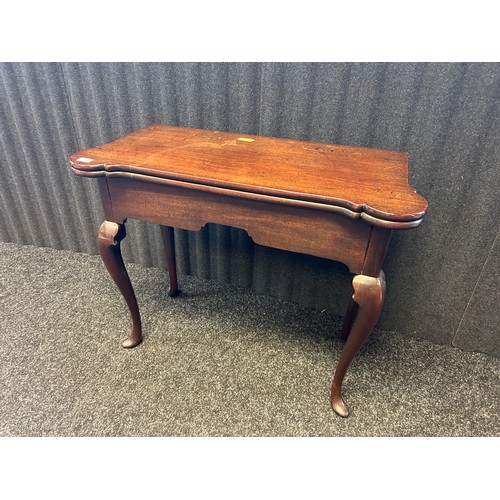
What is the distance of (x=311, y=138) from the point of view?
1059mm


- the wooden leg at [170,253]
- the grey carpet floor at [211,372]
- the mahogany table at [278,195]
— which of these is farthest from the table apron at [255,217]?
the grey carpet floor at [211,372]

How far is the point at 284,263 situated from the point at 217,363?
0.42 metres

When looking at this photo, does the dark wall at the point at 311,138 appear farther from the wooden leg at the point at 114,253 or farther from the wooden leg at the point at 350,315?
the wooden leg at the point at 114,253

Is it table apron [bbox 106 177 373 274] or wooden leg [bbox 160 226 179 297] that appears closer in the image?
table apron [bbox 106 177 373 274]

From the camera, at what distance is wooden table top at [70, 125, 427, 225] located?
0.69 m

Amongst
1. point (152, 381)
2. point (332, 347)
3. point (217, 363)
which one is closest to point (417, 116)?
point (332, 347)

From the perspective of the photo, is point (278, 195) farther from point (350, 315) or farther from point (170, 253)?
point (170, 253)

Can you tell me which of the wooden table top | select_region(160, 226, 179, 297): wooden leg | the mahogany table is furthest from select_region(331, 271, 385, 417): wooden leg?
select_region(160, 226, 179, 297): wooden leg

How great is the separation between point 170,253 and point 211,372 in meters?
0.45

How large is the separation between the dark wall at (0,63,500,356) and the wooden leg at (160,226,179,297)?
0.41 ft

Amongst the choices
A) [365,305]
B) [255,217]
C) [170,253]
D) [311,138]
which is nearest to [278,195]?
[255,217]

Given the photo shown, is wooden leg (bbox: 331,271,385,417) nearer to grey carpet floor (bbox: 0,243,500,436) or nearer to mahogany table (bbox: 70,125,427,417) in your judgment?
mahogany table (bbox: 70,125,427,417)

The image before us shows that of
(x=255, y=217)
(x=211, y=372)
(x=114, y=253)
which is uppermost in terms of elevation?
(x=255, y=217)

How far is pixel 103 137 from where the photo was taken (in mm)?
1305
